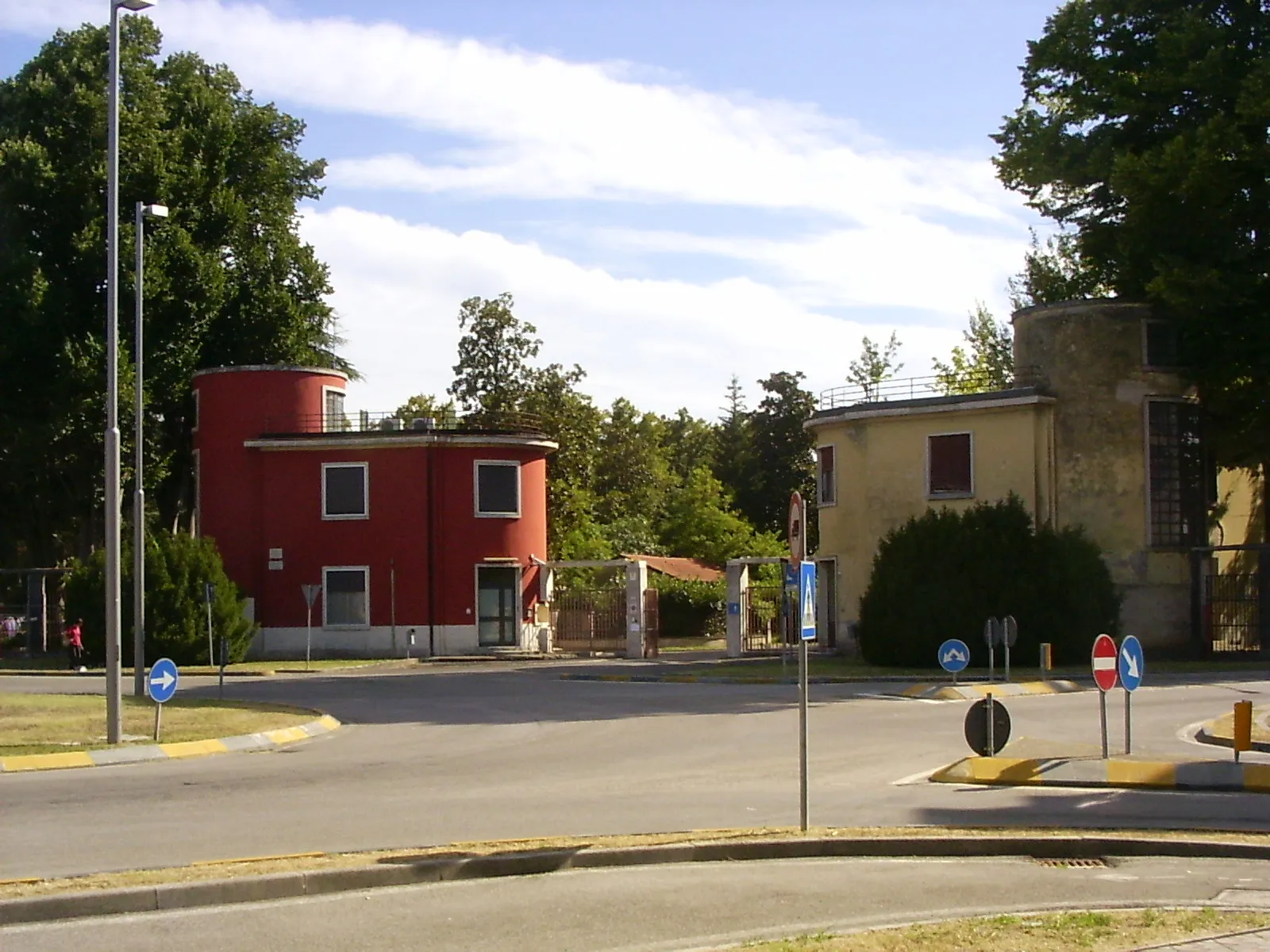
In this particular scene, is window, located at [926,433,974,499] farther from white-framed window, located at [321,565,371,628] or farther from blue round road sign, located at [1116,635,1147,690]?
blue round road sign, located at [1116,635,1147,690]

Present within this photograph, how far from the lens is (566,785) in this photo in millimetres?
17281

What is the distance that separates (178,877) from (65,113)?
4776 cm

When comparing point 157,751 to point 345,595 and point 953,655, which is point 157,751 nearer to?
point 953,655

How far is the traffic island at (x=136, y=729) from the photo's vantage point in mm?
20250

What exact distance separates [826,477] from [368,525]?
48.9 ft

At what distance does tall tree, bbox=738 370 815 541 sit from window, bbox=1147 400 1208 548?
2019 inches

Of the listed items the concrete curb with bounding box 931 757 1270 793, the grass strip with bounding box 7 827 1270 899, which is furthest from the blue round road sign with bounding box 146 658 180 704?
the concrete curb with bounding box 931 757 1270 793

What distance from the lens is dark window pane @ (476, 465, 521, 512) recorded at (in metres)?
51.3

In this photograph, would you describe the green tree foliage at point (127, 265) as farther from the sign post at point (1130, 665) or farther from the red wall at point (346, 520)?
the sign post at point (1130, 665)

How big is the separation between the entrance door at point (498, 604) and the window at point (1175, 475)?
20.1 m

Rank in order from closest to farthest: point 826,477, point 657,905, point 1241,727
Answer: point 657,905 < point 1241,727 < point 826,477

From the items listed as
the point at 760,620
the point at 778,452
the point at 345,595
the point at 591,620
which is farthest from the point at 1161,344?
the point at 778,452

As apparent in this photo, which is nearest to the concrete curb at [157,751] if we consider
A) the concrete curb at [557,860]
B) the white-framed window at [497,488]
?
the concrete curb at [557,860]

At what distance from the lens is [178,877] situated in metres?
10.5
